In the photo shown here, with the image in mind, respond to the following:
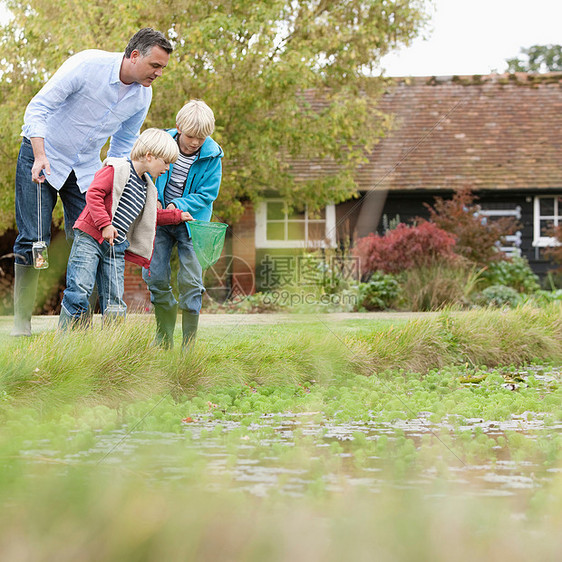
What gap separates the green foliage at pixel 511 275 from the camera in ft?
43.9

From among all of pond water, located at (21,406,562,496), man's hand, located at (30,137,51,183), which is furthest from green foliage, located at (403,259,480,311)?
pond water, located at (21,406,562,496)

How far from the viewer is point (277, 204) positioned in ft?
53.3

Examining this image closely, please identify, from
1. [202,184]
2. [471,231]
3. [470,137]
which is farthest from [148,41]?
[470,137]

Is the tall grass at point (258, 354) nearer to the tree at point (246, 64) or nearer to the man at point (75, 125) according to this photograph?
the man at point (75, 125)

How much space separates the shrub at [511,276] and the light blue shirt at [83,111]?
9.07 metres

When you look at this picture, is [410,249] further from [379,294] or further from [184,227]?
[184,227]

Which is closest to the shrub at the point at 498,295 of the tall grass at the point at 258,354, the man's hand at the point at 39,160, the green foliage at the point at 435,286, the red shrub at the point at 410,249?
the green foliage at the point at 435,286

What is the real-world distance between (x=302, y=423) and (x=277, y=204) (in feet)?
41.4

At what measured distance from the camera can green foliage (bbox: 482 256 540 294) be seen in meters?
13.4

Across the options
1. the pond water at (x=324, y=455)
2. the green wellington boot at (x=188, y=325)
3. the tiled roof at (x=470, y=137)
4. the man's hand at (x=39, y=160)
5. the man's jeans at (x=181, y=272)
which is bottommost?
the pond water at (x=324, y=455)

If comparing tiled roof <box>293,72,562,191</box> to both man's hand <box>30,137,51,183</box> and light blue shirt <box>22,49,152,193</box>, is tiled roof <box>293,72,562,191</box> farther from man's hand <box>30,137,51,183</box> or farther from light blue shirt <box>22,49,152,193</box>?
man's hand <box>30,137,51,183</box>

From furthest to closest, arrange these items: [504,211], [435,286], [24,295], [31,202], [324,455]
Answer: [504,211] → [435,286] → [24,295] → [31,202] → [324,455]

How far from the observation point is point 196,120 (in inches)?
183

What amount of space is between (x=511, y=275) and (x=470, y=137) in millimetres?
4142
